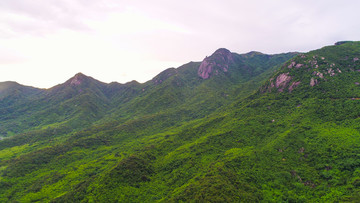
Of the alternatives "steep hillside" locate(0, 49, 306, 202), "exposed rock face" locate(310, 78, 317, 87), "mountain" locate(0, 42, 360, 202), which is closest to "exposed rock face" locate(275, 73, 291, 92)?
"mountain" locate(0, 42, 360, 202)

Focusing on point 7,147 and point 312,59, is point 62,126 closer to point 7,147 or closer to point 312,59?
point 7,147

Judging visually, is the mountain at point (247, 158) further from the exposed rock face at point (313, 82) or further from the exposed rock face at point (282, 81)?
the exposed rock face at point (282, 81)

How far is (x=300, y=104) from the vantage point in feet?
353

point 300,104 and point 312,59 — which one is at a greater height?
point 312,59

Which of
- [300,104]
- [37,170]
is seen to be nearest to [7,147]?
[37,170]

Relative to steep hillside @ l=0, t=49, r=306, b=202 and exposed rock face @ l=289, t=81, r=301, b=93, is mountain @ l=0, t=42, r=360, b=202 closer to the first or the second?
steep hillside @ l=0, t=49, r=306, b=202

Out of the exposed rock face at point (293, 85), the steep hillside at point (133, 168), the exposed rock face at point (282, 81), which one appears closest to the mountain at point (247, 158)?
the steep hillside at point (133, 168)

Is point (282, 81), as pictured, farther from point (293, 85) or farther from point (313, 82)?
point (313, 82)

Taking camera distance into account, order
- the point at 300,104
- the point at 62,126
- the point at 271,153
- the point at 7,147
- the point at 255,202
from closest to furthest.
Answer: the point at 255,202 < the point at 271,153 < the point at 300,104 < the point at 7,147 < the point at 62,126

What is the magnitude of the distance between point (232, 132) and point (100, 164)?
96.3 m

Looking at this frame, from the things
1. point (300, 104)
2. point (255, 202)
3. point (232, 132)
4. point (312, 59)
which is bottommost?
point (255, 202)

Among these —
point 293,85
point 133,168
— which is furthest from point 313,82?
point 133,168

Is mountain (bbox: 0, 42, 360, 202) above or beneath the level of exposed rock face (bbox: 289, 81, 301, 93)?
beneath

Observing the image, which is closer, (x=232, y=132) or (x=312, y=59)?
(x=232, y=132)
